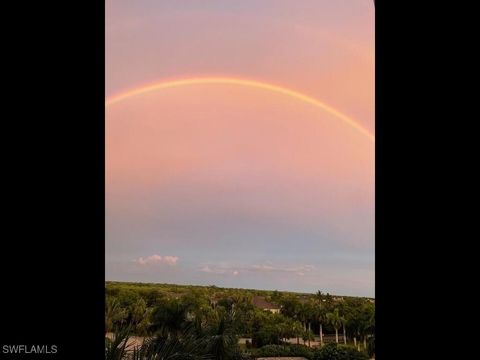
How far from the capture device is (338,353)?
16.8 meters

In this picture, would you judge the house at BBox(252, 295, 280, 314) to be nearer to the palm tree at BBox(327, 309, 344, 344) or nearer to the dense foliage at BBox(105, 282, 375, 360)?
the dense foliage at BBox(105, 282, 375, 360)

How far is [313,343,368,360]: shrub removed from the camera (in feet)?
52.8

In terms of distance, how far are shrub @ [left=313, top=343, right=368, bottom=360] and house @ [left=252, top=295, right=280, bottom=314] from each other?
2514 millimetres

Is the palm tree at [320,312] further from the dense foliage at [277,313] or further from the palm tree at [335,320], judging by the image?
the palm tree at [335,320]

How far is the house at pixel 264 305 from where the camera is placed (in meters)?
18.7

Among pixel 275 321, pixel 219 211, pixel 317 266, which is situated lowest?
pixel 275 321

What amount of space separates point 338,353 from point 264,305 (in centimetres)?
342

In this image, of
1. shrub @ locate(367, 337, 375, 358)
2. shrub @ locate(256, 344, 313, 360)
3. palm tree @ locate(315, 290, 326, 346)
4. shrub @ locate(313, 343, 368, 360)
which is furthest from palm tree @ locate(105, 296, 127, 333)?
palm tree @ locate(315, 290, 326, 346)

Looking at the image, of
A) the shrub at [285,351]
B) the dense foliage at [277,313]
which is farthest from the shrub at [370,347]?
the shrub at [285,351]
